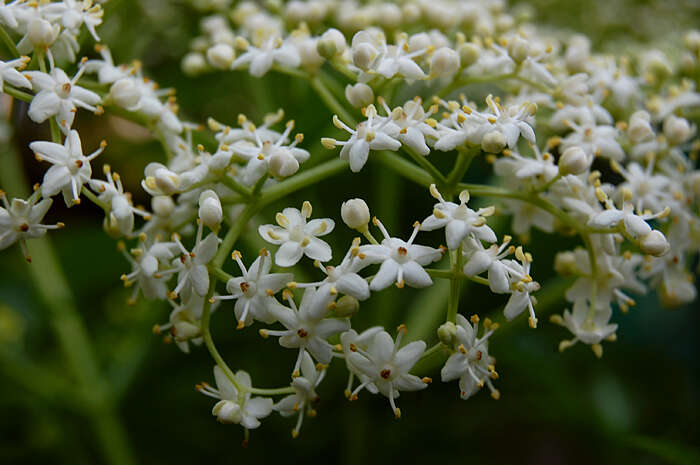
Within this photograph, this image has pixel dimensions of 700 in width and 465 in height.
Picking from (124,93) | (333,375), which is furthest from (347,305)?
(333,375)

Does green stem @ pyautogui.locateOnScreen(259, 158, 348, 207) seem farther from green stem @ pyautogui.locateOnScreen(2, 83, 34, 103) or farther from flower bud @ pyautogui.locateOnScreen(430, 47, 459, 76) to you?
green stem @ pyautogui.locateOnScreen(2, 83, 34, 103)

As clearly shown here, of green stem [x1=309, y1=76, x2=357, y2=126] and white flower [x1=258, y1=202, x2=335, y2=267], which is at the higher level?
green stem [x1=309, y1=76, x2=357, y2=126]

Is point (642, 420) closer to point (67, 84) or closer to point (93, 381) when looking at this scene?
point (93, 381)

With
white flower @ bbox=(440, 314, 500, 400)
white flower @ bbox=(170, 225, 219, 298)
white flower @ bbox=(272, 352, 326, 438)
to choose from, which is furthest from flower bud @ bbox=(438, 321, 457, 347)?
white flower @ bbox=(170, 225, 219, 298)

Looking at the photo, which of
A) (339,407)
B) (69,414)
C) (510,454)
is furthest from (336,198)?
(510,454)

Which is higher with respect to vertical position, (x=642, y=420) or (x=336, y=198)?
(x=336, y=198)

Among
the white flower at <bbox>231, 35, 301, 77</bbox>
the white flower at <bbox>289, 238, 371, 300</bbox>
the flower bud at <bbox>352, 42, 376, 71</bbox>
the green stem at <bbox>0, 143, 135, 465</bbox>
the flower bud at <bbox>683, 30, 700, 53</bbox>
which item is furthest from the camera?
the green stem at <bbox>0, 143, 135, 465</bbox>

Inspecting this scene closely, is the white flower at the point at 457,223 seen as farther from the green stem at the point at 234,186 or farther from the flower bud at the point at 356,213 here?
the green stem at the point at 234,186
